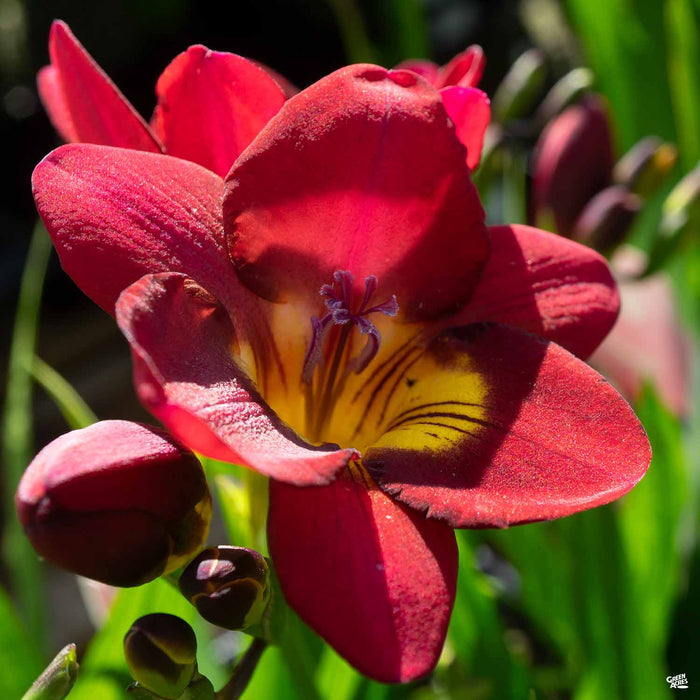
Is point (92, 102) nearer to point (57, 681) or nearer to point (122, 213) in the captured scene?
point (122, 213)

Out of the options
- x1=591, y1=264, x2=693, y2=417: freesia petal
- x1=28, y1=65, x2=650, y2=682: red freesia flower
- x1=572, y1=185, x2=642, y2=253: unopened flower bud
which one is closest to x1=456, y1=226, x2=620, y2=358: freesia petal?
x1=28, y1=65, x2=650, y2=682: red freesia flower

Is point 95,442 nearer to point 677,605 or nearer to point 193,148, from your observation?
point 193,148

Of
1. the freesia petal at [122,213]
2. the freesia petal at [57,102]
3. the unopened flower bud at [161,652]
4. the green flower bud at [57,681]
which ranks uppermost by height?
the freesia petal at [57,102]

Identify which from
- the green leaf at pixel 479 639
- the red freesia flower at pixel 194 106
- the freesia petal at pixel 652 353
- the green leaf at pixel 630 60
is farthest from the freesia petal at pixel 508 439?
the green leaf at pixel 630 60

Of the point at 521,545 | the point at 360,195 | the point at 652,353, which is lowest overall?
the point at 652,353

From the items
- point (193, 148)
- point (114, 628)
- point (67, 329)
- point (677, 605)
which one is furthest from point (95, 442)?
point (67, 329)

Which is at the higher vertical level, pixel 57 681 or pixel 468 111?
pixel 468 111

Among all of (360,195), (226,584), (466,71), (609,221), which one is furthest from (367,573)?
(609,221)

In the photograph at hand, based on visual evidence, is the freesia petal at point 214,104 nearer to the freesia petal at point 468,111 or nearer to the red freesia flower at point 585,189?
the freesia petal at point 468,111
